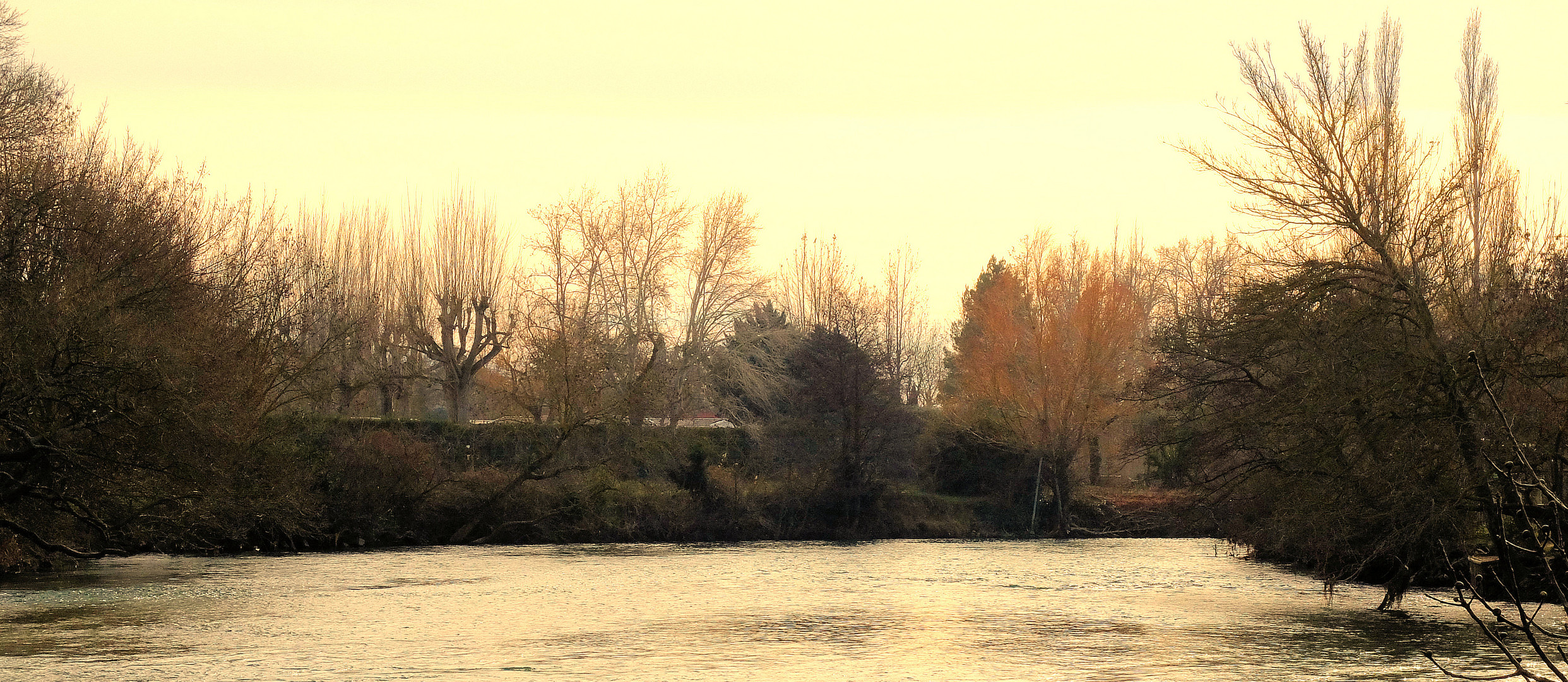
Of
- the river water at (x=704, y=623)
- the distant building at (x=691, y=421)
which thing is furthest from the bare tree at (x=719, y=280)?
the river water at (x=704, y=623)

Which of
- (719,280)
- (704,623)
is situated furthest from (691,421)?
(704,623)

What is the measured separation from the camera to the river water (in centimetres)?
1917

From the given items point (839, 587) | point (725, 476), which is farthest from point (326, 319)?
point (839, 587)

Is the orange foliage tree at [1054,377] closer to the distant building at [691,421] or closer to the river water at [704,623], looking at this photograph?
the distant building at [691,421]

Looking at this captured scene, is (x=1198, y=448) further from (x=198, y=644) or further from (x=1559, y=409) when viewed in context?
(x=198, y=644)

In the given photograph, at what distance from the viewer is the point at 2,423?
24109mm

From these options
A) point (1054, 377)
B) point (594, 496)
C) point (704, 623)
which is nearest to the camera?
point (704, 623)

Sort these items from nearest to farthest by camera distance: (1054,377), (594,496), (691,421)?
(594,496) → (1054,377) → (691,421)

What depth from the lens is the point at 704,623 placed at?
25234 millimetres

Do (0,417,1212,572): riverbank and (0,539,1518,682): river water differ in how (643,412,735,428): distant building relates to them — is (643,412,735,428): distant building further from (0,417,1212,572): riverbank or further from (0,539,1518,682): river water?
(0,539,1518,682): river water

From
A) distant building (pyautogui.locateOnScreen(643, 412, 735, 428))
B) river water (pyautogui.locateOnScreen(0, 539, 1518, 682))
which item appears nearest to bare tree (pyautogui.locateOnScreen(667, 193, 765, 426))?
distant building (pyautogui.locateOnScreen(643, 412, 735, 428))

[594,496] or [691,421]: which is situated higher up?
[691,421]

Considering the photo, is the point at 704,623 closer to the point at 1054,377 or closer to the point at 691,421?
the point at 1054,377

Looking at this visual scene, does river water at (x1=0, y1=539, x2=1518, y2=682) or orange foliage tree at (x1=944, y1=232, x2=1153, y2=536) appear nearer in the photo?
river water at (x1=0, y1=539, x2=1518, y2=682)
